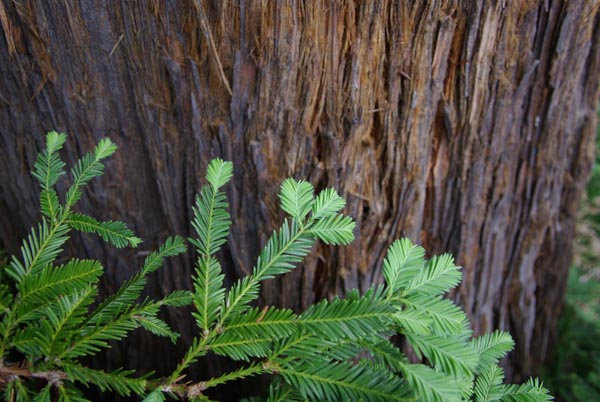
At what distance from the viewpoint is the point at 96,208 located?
1241mm

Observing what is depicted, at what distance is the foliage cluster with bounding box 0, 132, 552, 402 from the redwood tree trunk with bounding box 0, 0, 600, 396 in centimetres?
23

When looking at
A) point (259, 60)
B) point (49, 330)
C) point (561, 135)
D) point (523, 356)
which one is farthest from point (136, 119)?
point (523, 356)

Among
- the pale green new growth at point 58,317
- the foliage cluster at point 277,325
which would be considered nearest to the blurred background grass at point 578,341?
the foliage cluster at point 277,325

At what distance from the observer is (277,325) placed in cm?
86

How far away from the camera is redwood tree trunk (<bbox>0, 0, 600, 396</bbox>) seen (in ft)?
3.39

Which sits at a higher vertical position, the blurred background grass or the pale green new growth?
the pale green new growth

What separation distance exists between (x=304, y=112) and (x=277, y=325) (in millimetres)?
441

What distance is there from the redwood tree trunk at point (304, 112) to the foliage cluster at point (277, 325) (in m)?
0.23

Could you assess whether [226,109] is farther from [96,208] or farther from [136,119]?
[96,208]

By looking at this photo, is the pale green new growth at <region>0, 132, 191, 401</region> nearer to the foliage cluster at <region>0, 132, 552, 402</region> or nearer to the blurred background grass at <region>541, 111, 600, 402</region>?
the foliage cluster at <region>0, 132, 552, 402</region>

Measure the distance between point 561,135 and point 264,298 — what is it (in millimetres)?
873

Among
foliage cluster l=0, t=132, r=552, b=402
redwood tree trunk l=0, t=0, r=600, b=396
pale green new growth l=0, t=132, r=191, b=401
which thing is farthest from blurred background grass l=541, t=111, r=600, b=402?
pale green new growth l=0, t=132, r=191, b=401

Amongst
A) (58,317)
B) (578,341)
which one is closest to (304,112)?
(58,317)

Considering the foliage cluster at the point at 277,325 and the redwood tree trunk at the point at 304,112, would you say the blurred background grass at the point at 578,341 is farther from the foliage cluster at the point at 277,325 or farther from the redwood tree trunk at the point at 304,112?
the foliage cluster at the point at 277,325
